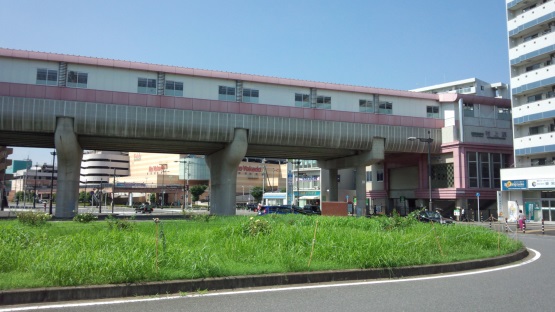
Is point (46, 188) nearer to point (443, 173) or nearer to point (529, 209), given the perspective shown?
point (443, 173)

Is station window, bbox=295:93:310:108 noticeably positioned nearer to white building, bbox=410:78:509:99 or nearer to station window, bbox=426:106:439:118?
station window, bbox=426:106:439:118

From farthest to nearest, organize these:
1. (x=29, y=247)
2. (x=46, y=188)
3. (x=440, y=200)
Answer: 1. (x=46, y=188)
2. (x=440, y=200)
3. (x=29, y=247)

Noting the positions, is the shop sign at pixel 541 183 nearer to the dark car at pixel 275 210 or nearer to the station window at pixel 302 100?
the station window at pixel 302 100

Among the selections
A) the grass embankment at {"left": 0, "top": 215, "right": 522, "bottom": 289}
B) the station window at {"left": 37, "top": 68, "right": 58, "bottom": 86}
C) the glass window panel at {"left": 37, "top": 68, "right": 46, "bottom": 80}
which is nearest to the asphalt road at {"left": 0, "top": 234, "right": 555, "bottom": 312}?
the grass embankment at {"left": 0, "top": 215, "right": 522, "bottom": 289}

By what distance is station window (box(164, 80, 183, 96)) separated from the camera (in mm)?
39656

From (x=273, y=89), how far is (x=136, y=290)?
119ft

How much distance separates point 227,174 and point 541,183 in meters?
29.9

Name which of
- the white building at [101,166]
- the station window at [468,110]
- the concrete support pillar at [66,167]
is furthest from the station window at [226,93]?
the white building at [101,166]

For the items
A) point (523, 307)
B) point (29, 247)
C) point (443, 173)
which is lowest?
point (523, 307)

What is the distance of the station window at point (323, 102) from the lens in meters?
44.4

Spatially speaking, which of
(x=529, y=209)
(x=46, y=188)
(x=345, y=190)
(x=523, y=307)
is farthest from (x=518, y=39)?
(x=46, y=188)

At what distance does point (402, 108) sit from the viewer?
157ft

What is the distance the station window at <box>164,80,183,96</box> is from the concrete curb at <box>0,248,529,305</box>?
3275 cm

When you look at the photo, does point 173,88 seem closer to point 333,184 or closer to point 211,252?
point 333,184
